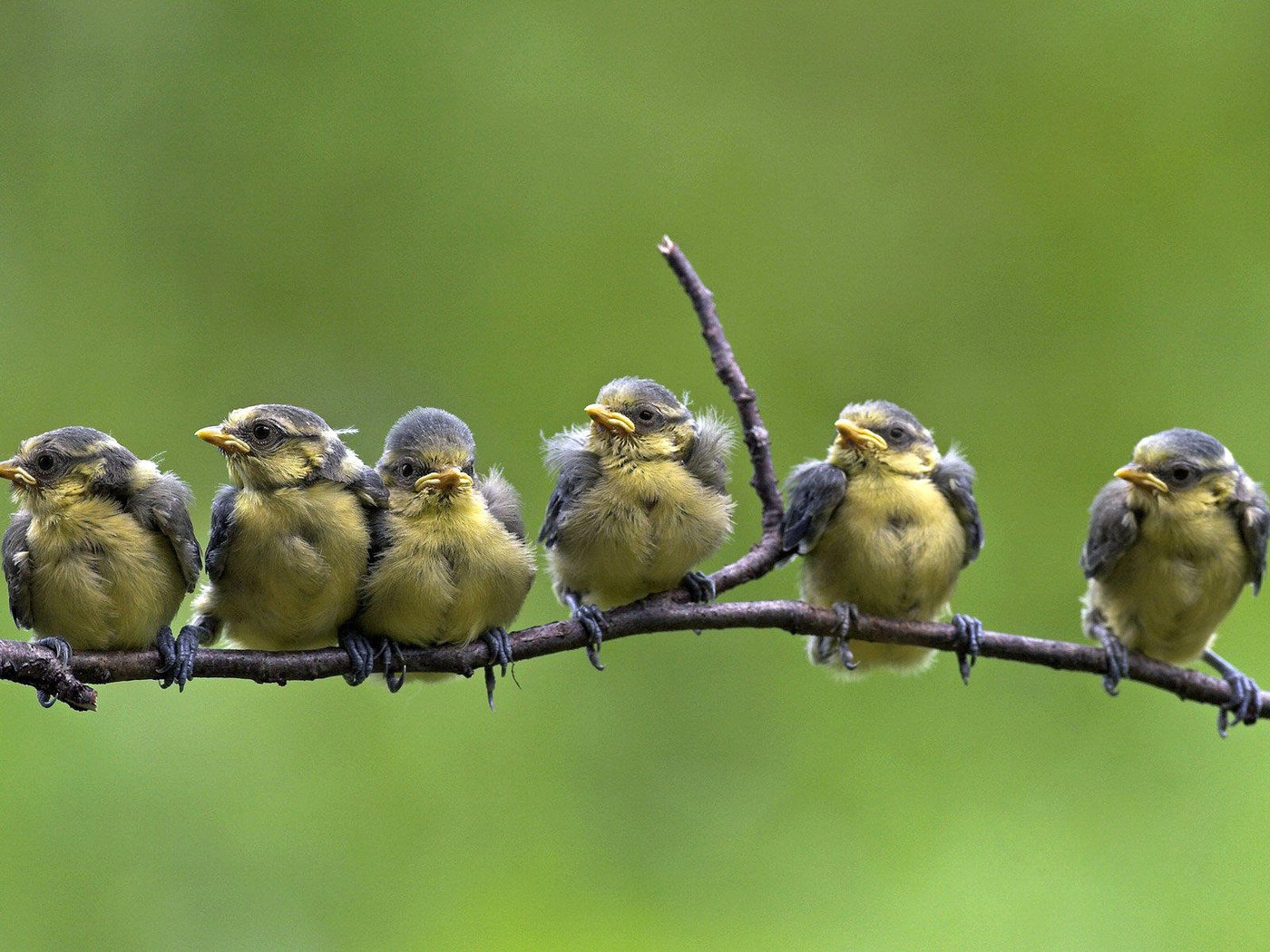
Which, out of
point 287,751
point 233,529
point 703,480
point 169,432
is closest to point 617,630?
point 703,480

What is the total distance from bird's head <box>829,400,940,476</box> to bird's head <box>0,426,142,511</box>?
1265 millimetres

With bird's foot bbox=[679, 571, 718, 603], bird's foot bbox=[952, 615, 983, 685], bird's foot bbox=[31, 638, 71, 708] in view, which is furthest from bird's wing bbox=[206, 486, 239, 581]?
bird's foot bbox=[952, 615, 983, 685]

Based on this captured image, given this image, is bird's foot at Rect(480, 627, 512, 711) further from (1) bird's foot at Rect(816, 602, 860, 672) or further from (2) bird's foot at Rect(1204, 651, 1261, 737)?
(2) bird's foot at Rect(1204, 651, 1261, 737)

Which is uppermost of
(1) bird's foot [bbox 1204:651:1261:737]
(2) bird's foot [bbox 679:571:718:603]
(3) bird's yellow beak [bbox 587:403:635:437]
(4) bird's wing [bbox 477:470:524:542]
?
(3) bird's yellow beak [bbox 587:403:635:437]

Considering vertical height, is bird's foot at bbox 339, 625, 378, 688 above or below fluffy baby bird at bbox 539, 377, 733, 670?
below

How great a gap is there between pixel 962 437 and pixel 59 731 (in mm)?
2932

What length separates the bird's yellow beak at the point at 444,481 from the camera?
82.1 inches

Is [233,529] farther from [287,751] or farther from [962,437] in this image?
[962,437]

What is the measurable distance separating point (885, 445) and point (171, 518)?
1263mm

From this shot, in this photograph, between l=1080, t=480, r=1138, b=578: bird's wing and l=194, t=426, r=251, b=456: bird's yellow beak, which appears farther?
l=1080, t=480, r=1138, b=578: bird's wing

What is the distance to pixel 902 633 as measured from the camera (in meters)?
2.32

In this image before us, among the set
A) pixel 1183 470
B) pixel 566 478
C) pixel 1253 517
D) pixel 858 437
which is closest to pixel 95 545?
pixel 566 478

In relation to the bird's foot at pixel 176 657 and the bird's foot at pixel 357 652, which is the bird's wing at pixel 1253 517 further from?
the bird's foot at pixel 176 657

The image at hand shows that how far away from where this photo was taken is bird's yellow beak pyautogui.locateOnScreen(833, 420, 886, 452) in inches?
97.5
